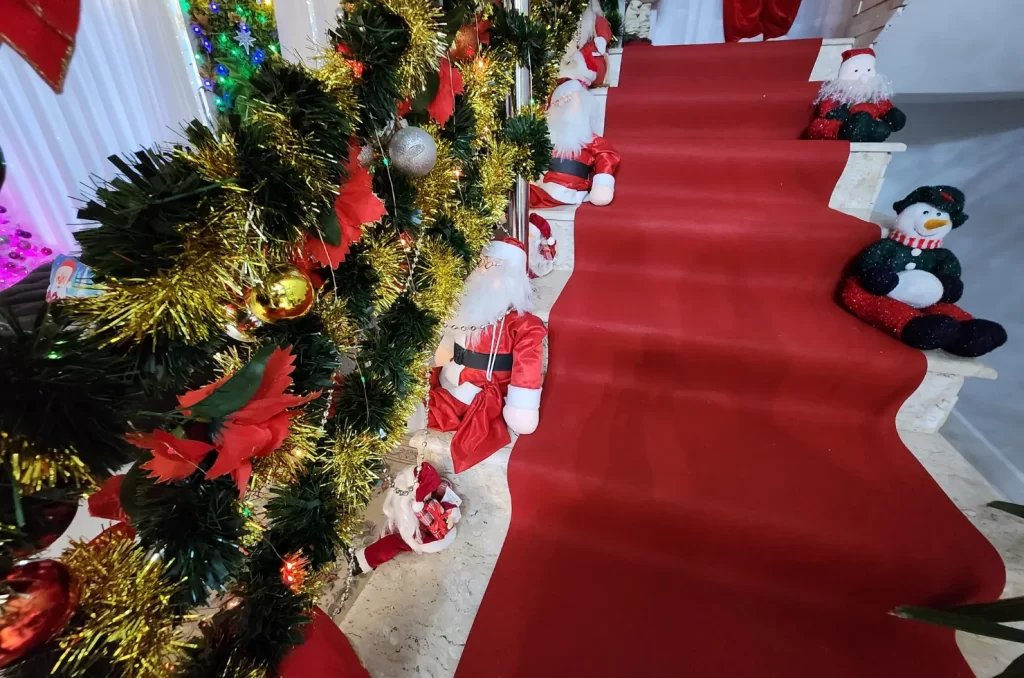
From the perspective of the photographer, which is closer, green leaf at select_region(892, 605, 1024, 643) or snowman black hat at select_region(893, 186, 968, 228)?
green leaf at select_region(892, 605, 1024, 643)

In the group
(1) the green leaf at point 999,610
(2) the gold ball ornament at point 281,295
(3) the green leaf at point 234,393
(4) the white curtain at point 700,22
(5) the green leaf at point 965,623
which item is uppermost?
(4) the white curtain at point 700,22

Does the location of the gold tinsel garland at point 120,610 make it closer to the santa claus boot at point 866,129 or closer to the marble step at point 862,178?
the marble step at point 862,178

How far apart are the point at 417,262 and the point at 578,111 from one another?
0.96m

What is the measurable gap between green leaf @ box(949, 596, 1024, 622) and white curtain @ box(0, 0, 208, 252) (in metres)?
3.18

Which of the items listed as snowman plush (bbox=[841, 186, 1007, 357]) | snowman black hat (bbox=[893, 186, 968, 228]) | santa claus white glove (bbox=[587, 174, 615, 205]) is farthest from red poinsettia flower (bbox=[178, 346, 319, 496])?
snowman black hat (bbox=[893, 186, 968, 228])

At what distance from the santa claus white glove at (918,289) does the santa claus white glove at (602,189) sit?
2.80ft

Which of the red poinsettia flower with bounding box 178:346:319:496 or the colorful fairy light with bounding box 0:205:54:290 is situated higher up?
the red poinsettia flower with bounding box 178:346:319:496

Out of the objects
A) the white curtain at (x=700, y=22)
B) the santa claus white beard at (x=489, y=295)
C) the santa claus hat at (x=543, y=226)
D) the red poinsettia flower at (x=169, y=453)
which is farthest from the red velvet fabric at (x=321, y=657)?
the white curtain at (x=700, y=22)

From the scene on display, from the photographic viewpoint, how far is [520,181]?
131cm

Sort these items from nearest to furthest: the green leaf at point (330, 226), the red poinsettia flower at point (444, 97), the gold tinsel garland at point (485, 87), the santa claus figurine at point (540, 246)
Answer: the green leaf at point (330, 226) < the red poinsettia flower at point (444, 97) < the gold tinsel garland at point (485, 87) < the santa claus figurine at point (540, 246)

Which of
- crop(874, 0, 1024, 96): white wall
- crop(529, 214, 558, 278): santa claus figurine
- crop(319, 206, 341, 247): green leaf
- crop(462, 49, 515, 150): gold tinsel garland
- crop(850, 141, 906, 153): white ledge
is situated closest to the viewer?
crop(319, 206, 341, 247): green leaf

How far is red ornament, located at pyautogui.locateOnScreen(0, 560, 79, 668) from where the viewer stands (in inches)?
13.2

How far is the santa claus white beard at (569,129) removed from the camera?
1548 mm

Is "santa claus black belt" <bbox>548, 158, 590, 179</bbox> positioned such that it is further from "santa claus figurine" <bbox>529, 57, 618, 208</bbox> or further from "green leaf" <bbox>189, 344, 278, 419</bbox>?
"green leaf" <bbox>189, 344, 278, 419</bbox>
